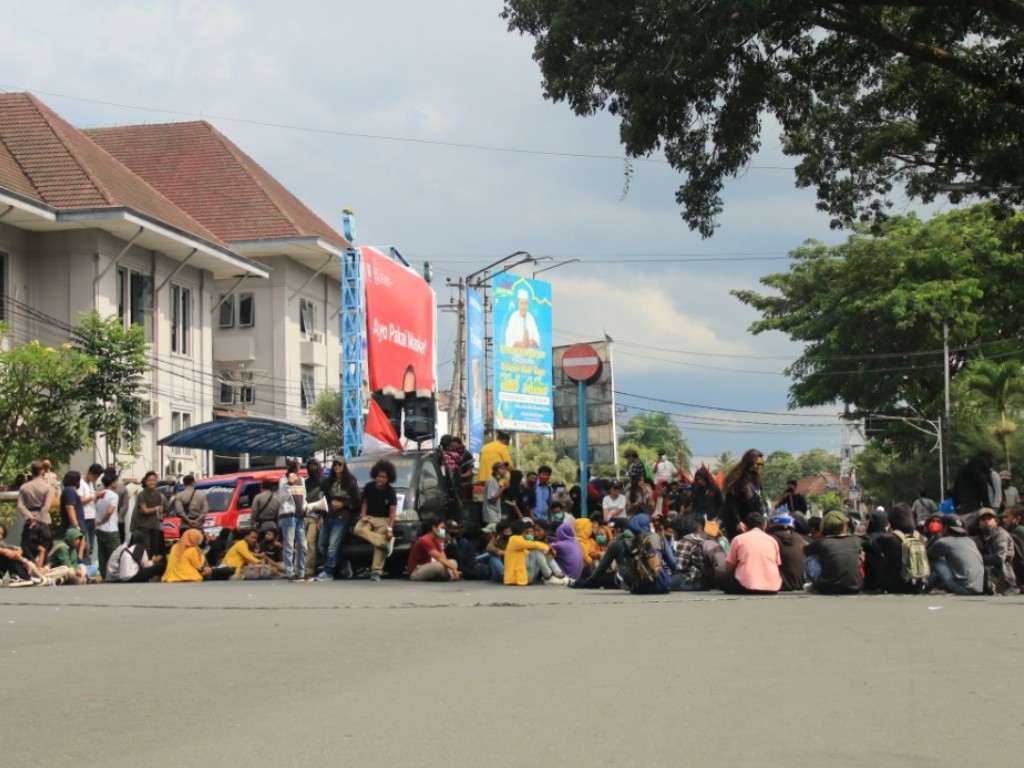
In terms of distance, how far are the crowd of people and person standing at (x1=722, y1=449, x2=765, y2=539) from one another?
2 cm

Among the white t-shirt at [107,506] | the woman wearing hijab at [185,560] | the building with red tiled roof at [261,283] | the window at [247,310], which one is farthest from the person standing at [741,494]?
the window at [247,310]

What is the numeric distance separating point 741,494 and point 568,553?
9.24ft

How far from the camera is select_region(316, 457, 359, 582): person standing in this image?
20.6 metres

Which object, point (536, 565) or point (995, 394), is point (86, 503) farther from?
point (995, 394)

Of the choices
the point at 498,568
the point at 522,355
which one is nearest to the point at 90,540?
the point at 498,568

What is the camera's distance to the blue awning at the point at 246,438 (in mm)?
35438

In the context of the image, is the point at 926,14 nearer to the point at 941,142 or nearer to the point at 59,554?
the point at 941,142

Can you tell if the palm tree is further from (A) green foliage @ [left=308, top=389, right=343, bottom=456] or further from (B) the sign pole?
(B) the sign pole

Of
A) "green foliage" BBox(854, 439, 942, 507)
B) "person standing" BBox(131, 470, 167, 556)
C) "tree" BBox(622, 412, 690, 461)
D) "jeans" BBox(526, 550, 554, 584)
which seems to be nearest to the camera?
"jeans" BBox(526, 550, 554, 584)

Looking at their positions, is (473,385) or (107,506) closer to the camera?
(107,506)

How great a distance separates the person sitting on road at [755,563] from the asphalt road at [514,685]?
183cm

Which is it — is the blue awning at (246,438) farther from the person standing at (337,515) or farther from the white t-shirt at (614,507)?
the person standing at (337,515)

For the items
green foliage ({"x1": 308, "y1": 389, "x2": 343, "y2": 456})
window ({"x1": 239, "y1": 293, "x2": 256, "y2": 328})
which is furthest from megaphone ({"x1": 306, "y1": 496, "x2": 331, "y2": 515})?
window ({"x1": 239, "y1": 293, "x2": 256, "y2": 328})

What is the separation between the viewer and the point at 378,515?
67.6 ft
